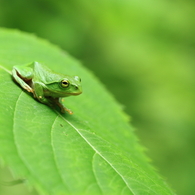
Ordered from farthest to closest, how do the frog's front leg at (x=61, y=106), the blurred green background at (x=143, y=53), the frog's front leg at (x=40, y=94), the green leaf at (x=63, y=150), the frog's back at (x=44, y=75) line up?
1. the blurred green background at (x=143, y=53)
2. the frog's back at (x=44, y=75)
3. the frog's front leg at (x=61, y=106)
4. the frog's front leg at (x=40, y=94)
5. the green leaf at (x=63, y=150)

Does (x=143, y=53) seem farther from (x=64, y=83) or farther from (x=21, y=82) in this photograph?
(x=21, y=82)

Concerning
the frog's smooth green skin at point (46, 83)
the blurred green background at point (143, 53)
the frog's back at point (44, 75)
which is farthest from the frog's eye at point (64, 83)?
the blurred green background at point (143, 53)

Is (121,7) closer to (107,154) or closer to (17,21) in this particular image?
(17,21)

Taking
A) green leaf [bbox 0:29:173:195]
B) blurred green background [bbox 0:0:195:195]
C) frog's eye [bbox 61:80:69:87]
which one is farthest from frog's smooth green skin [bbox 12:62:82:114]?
blurred green background [bbox 0:0:195:195]

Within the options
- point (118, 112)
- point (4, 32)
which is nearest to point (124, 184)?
point (118, 112)

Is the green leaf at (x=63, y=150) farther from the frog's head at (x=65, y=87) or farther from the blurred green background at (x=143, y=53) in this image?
the blurred green background at (x=143, y=53)
